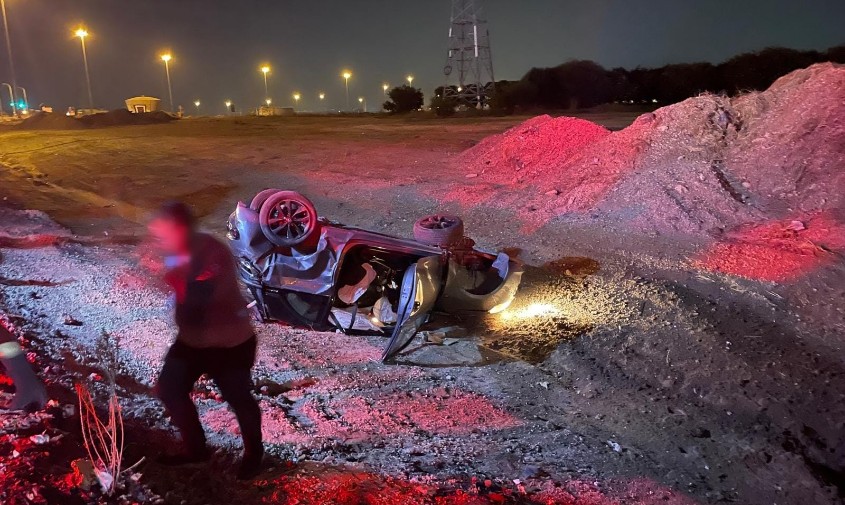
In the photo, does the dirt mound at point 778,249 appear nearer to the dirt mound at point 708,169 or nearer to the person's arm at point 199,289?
the dirt mound at point 708,169

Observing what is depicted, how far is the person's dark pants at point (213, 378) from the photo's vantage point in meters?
3.51

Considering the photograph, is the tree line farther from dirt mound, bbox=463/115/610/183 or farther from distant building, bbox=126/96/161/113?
dirt mound, bbox=463/115/610/183

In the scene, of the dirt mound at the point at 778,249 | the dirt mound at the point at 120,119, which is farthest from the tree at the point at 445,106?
the dirt mound at the point at 778,249

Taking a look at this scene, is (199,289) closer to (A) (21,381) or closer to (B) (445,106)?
(A) (21,381)

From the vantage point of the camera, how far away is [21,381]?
12.2 ft

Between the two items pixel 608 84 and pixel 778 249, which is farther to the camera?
pixel 608 84

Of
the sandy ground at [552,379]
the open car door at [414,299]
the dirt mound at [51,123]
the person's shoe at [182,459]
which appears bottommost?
the sandy ground at [552,379]

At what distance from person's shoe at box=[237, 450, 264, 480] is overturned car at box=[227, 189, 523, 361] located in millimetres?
2213

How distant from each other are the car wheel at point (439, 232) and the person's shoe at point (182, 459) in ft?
11.9

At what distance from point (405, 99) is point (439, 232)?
5660 centimetres

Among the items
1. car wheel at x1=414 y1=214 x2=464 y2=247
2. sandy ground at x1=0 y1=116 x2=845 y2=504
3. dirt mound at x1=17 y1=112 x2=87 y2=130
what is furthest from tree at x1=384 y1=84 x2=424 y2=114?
car wheel at x1=414 y1=214 x2=464 y2=247

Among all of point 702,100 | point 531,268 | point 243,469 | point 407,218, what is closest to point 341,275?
point 243,469

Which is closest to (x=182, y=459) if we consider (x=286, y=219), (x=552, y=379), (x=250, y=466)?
(x=250, y=466)

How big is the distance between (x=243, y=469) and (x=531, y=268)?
6.19 meters
